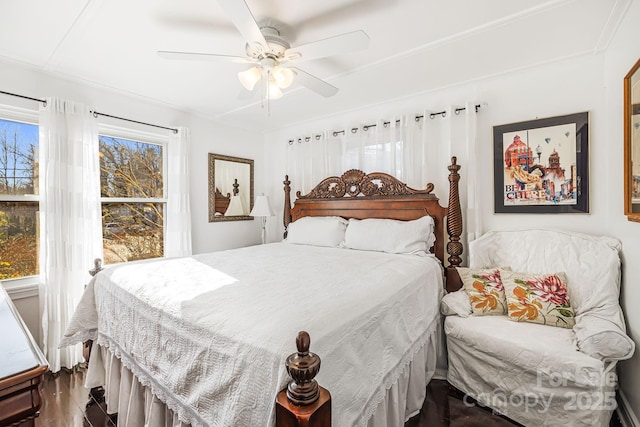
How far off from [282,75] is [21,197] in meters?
2.40

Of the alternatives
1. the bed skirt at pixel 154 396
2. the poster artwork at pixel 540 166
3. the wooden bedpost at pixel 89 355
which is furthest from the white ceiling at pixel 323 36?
Result: the bed skirt at pixel 154 396

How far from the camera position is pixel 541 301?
1863 mm

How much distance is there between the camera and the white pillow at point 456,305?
198 centimetres

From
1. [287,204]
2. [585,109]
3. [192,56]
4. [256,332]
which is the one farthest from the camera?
[287,204]

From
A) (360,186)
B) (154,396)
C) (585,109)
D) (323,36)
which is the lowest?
(154,396)

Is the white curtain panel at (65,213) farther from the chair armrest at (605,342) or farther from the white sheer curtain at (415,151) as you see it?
the chair armrest at (605,342)

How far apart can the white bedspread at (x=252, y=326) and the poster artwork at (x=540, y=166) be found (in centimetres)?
114

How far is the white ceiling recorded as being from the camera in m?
1.62

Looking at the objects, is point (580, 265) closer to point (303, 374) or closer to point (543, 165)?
point (543, 165)

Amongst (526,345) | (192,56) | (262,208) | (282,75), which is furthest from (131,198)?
(526,345)

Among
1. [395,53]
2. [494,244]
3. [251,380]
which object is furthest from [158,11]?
[494,244]

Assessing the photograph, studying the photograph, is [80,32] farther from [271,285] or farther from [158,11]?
[271,285]

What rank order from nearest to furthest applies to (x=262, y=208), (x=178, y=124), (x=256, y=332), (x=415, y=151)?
(x=256, y=332), (x=415, y=151), (x=178, y=124), (x=262, y=208)

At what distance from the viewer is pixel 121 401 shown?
157cm
